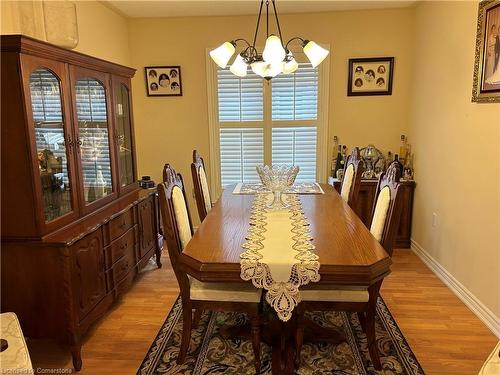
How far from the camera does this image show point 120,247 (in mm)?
2652

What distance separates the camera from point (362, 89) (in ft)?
13.1

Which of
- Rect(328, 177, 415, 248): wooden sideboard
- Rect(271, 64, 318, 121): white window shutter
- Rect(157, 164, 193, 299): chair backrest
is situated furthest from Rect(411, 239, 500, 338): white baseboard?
Rect(157, 164, 193, 299): chair backrest

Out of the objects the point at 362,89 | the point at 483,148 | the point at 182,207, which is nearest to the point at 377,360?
the point at 182,207

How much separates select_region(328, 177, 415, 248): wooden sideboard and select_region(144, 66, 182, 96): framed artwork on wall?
6.71 ft

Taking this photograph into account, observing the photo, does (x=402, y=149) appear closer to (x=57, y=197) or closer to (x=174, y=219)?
(x=174, y=219)

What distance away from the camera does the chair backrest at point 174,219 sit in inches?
76.2

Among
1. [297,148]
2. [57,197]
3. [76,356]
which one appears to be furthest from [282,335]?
[297,148]

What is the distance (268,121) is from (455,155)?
6.38ft

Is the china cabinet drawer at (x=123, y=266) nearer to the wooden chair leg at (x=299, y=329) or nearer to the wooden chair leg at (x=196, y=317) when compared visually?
the wooden chair leg at (x=196, y=317)

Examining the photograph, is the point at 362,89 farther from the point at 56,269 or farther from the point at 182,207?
the point at 56,269

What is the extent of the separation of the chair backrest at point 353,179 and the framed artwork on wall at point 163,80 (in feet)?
7.03

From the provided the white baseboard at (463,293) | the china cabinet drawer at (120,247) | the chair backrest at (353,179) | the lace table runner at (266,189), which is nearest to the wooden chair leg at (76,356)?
the china cabinet drawer at (120,247)

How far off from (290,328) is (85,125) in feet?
6.18

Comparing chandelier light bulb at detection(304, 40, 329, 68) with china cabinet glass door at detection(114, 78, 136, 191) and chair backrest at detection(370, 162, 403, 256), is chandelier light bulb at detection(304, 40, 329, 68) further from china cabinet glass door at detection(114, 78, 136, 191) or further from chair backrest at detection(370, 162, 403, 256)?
china cabinet glass door at detection(114, 78, 136, 191)
